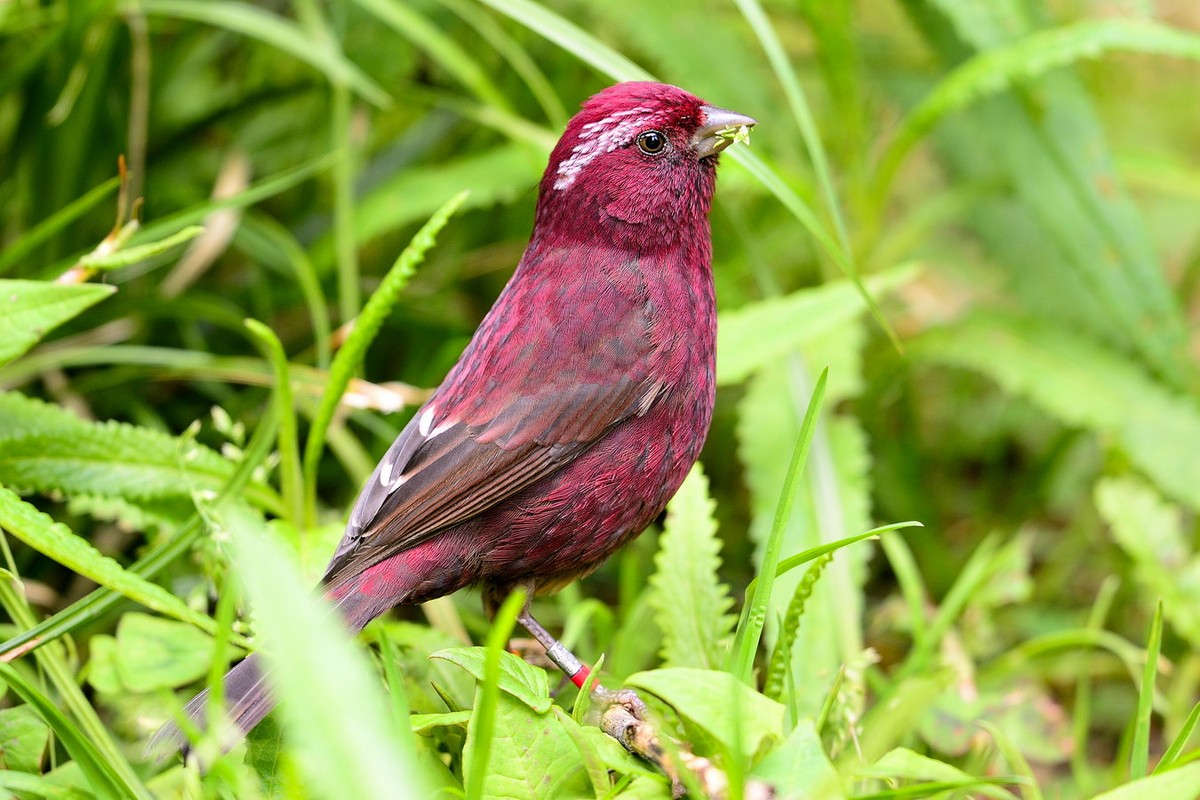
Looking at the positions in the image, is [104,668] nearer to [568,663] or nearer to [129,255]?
[129,255]

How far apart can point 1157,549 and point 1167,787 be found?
180cm

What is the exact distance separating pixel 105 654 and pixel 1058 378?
2963mm

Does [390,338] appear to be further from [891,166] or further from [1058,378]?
[1058,378]

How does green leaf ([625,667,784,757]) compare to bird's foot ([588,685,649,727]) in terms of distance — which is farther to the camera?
bird's foot ([588,685,649,727])

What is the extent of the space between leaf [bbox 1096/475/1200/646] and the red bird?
1576mm

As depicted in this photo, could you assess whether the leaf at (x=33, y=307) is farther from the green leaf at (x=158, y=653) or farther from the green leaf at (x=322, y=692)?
the green leaf at (x=322, y=692)

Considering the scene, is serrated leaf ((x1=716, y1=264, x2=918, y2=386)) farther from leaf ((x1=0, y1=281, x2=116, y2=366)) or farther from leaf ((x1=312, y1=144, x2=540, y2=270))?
leaf ((x1=0, y1=281, x2=116, y2=366))

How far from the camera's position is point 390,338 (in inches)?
166

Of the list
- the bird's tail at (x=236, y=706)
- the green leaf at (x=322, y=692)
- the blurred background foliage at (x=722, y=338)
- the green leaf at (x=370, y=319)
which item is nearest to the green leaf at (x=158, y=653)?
the blurred background foliage at (x=722, y=338)

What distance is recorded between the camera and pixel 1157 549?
3.49 m

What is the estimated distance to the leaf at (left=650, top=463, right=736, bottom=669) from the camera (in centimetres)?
258

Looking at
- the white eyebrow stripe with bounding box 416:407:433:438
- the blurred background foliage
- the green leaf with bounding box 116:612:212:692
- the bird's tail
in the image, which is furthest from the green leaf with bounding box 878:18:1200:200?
the green leaf with bounding box 116:612:212:692

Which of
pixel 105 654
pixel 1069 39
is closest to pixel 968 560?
pixel 1069 39

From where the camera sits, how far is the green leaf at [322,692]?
1.31m
